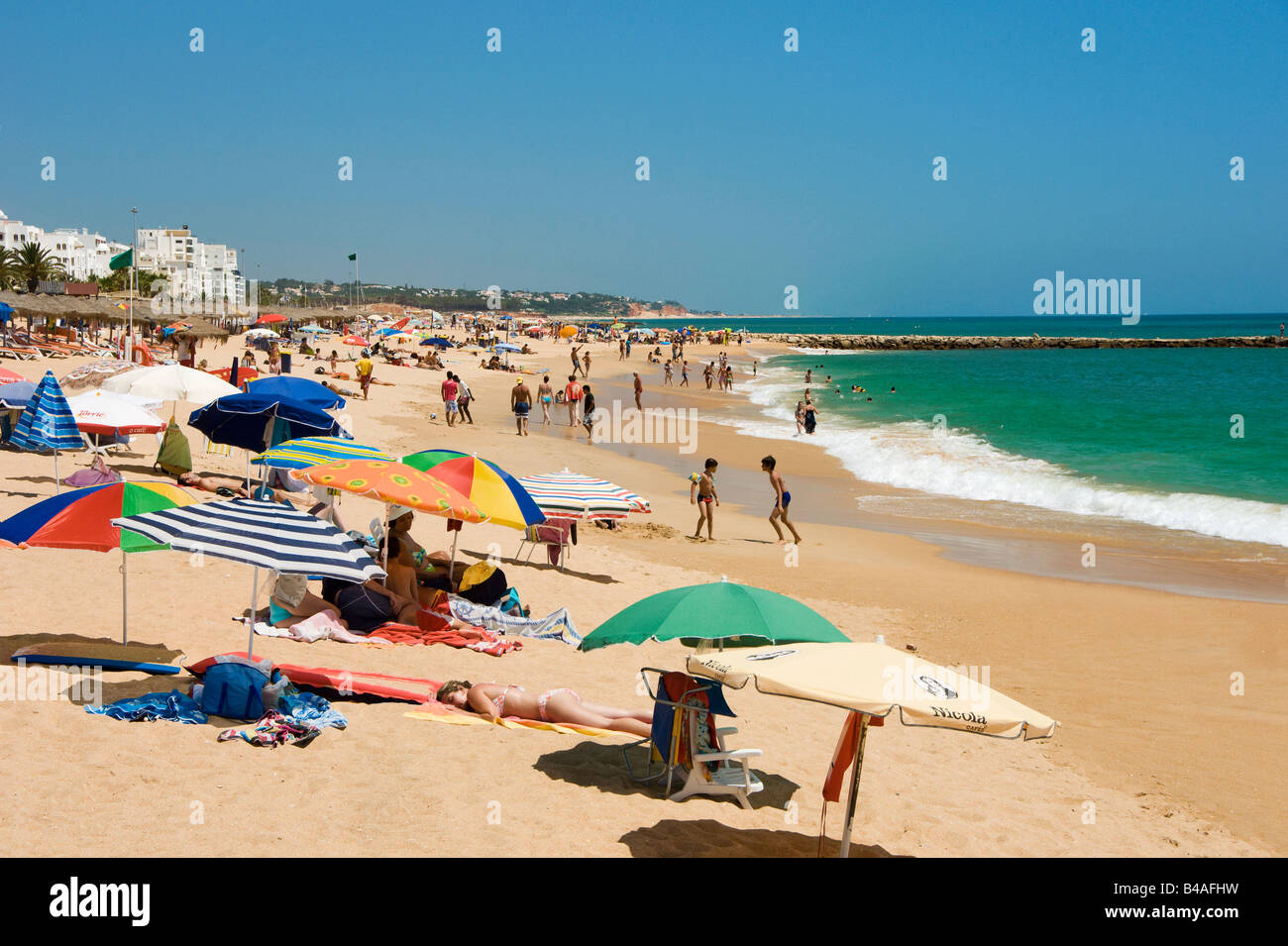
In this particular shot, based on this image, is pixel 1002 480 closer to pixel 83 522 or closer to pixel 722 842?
pixel 722 842

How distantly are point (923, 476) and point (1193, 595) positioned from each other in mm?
10772

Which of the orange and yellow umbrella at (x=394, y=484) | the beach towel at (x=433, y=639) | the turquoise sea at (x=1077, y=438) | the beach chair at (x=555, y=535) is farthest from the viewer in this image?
the turquoise sea at (x=1077, y=438)

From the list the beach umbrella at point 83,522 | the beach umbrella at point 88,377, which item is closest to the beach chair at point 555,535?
the beach umbrella at point 83,522

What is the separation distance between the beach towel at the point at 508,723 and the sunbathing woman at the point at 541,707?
36 mm

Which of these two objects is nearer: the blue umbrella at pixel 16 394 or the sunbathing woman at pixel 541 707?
the sunbathing woman at pixel 541 707

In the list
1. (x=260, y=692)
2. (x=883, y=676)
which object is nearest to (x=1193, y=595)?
(x=883, y=676)

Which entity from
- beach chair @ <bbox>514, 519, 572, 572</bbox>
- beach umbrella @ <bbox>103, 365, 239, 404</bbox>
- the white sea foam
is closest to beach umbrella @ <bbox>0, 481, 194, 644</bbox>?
beach chair @ <bbox>514, 519, 572, 572</bbox>

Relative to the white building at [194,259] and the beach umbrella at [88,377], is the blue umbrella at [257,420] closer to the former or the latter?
the beach umbrella at [88,377]

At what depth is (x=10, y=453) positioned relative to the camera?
1627cm

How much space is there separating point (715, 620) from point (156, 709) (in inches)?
141

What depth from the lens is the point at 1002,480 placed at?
22.0 metres

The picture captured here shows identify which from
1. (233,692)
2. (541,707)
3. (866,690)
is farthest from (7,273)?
(866,690)

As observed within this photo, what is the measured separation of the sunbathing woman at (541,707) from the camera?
280 inches
